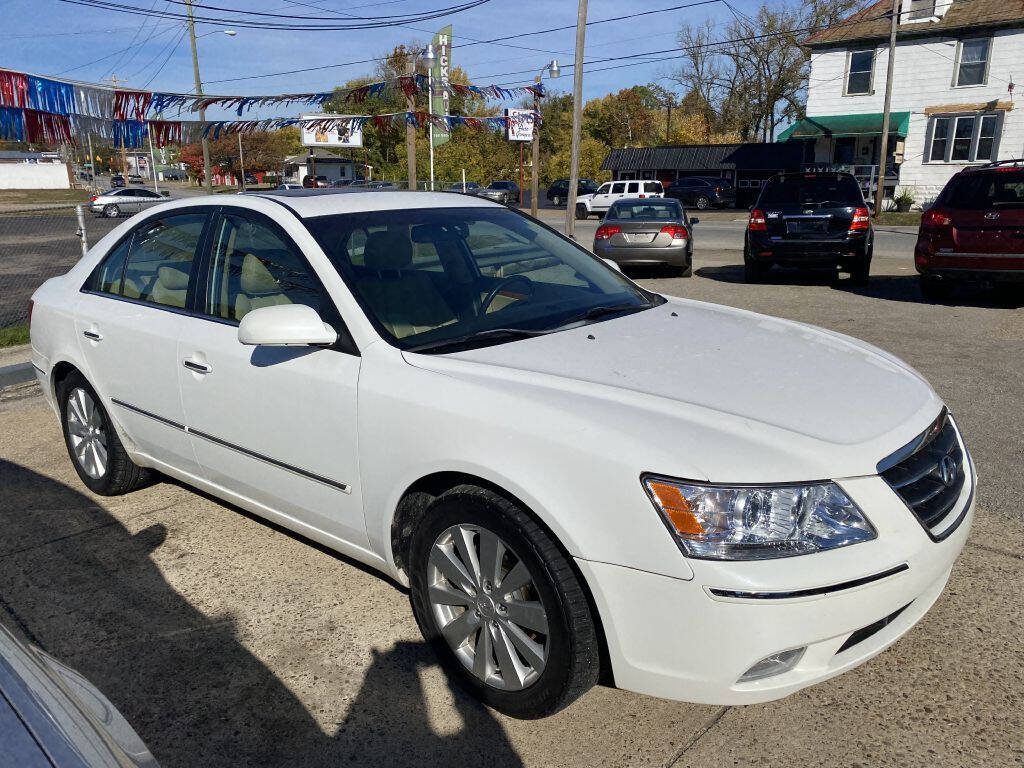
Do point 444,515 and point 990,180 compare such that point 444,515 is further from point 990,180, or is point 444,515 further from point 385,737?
point 990,180

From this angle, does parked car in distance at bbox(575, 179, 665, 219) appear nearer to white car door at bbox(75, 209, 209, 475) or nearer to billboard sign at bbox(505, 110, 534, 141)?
billboard sign at bbox(505, 110, 534, 141)

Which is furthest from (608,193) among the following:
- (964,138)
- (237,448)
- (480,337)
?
(480,337)

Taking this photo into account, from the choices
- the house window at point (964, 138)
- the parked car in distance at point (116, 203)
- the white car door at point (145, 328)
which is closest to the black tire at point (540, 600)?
the white car door at point (145, 328)

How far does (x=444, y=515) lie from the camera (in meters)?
2.71

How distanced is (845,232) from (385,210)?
31.7 ft

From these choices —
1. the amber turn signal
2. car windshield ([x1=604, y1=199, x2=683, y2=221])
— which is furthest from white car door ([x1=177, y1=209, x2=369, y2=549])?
car windshield ([x1=604, y1=199, x2=683, y2=221])

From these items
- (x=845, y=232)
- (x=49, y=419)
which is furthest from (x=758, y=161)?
(x=49, y=419)

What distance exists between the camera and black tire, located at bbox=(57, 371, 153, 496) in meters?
4.38

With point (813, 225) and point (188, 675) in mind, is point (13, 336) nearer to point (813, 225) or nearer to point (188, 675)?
point (188, 675)

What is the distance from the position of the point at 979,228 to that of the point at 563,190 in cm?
3673

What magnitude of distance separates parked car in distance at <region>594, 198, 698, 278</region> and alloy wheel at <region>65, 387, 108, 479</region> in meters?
9.68

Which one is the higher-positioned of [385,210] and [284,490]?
[385,210]

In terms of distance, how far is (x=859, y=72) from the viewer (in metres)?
33.1

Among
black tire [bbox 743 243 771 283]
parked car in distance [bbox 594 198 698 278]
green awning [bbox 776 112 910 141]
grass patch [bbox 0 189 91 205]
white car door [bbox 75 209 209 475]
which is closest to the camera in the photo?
white car door [bbox 75 209 209 475]
